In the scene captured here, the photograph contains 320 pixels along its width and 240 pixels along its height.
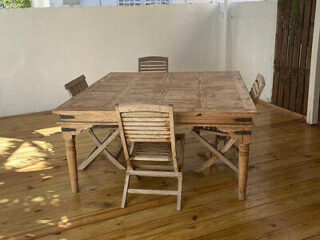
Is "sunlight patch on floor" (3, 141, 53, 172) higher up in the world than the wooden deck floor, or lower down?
higher up

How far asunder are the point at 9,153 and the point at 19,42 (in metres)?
2.24

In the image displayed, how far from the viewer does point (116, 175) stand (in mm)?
3598

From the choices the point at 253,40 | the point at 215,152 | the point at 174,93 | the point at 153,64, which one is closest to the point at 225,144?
the point at 215,152

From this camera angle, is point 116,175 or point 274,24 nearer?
point 116,175

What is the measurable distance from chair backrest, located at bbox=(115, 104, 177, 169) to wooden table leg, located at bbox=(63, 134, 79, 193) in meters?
0.55

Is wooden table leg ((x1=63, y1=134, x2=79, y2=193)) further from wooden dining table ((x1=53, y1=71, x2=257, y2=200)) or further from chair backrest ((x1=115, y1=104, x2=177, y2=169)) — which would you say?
chair backrest ((x1=115, y1=104, x2=177, y2=169))

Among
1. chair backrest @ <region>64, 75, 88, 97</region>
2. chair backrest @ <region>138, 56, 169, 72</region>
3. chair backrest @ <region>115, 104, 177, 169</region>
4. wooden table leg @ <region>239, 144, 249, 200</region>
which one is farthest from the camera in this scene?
chair backrest @ <region>138, 56, 169, 72</region>

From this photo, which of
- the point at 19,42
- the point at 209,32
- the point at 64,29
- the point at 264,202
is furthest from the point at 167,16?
the point at 264,202

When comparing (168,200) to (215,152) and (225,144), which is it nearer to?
(215,152)

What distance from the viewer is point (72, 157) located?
3.11m

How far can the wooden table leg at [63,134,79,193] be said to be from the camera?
3023 millimetres

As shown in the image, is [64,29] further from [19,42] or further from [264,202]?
[264,202]

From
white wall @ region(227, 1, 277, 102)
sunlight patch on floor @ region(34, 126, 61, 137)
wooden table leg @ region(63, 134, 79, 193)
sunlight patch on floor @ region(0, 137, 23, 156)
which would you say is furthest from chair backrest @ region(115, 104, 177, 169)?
white wall @ region(227, 1, 277, 102)

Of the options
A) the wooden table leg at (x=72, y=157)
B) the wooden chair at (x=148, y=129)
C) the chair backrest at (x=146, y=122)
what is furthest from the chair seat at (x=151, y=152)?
the wooden table leg at (x=72, y=157)
